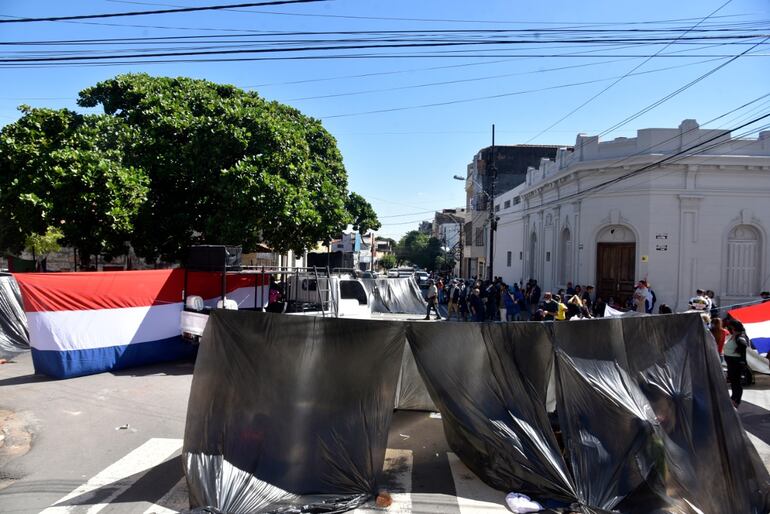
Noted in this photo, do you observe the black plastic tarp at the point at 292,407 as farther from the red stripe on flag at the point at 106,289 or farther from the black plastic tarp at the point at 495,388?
the red stripe on flag at the point at 106,289

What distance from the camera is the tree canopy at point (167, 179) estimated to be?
47.6 ft

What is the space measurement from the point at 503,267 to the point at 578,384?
3155cm

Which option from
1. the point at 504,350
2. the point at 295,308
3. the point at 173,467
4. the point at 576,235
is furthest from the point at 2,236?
the point at 576,235

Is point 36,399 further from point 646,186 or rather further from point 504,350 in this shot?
point 646,186

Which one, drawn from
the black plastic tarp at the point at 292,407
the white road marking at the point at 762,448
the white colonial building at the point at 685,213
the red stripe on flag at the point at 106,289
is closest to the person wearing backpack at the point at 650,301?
the white colonial building at the point at 685,213

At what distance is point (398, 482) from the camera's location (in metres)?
5.51

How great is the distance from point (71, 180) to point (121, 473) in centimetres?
1160

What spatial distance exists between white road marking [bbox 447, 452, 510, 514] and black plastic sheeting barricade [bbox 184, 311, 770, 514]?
0.13 meters

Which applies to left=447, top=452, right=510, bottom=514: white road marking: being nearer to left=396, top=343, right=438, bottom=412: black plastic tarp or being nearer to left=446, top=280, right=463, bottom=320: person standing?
left=396, top=343, right=438, bottom=412: black plastic tarp

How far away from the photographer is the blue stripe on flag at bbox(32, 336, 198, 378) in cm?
980

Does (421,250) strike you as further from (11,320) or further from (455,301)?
(11,320)

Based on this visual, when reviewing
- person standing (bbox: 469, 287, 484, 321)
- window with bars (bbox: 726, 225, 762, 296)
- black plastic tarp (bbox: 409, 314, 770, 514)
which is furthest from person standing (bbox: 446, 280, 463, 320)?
black plastic tarp (bbox: 409, 314, 770, 514)

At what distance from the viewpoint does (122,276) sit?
10844 mm

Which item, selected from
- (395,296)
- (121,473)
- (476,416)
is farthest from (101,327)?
(395,296)
